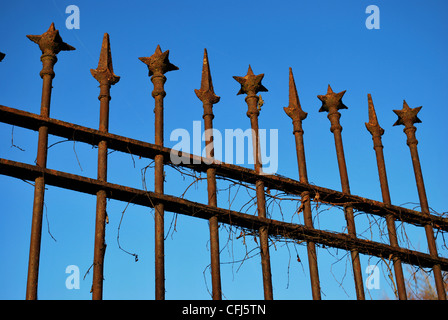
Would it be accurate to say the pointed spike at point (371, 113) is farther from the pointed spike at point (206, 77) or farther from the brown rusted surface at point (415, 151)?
the pointed spike at point (206, 77)

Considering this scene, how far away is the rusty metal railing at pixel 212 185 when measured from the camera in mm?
4941

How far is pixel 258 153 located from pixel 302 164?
1.63 feet

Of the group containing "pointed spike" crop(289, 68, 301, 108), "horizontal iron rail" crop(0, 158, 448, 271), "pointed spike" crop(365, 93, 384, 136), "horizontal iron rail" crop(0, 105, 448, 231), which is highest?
"pointed spike" crop(289, 68, 301, 108)

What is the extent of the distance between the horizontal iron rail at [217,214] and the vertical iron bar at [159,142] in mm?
142

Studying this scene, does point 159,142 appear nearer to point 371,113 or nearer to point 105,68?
point 105,68

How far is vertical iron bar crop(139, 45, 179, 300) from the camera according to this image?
495 cm

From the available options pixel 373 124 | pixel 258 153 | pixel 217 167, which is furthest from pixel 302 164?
pixel 373 124

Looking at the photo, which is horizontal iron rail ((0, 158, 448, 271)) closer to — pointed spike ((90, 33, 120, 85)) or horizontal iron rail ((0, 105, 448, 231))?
horizontal iron rail ((0, 105, 448, 231))

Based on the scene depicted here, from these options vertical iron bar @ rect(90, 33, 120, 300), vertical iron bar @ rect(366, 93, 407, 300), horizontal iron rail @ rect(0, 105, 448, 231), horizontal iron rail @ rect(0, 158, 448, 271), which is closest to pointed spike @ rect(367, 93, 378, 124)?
vertical iron bar @ rect(366, 93, 407, 300)

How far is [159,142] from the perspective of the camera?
555cm

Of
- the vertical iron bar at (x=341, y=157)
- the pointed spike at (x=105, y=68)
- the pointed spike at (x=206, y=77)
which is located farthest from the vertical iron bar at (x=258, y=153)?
the pointed spike at (x=105, y=68)

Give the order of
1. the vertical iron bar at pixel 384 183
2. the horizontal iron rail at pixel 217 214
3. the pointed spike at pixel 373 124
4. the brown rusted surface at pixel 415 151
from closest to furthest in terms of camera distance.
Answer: the horizontal iron rail at pixel 217 214
the vertical iron bar at pixel 384 183
the brown rusted surface at pixel 415 151
the pointed spike at pixel 373 124
